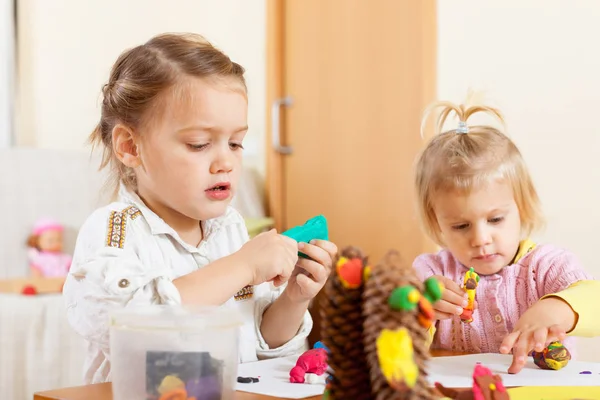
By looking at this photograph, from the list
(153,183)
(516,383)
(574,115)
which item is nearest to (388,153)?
(574,115)

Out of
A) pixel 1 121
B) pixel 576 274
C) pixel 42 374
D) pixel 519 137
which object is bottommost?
pixel 42 374

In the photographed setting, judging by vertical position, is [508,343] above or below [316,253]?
below

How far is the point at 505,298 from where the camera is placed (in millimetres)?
1355

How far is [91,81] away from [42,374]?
1.80 m

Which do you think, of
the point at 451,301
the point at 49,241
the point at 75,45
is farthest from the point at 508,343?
the point at 75,45

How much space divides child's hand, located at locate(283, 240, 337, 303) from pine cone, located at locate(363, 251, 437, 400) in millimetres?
503

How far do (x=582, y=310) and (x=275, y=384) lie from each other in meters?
0.46

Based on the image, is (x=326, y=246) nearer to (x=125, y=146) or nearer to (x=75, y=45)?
(x=125, y=146)

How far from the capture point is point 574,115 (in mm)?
2328

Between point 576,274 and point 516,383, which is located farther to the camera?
point 576,274

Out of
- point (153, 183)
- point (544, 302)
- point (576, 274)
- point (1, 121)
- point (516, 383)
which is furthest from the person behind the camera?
point (1, 121)

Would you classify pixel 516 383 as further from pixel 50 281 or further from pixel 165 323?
pixel 50 281

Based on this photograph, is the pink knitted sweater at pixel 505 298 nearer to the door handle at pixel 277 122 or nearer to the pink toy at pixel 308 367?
the pink toy at pixel 308 367

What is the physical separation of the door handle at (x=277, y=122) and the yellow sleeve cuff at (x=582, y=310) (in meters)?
2.43
